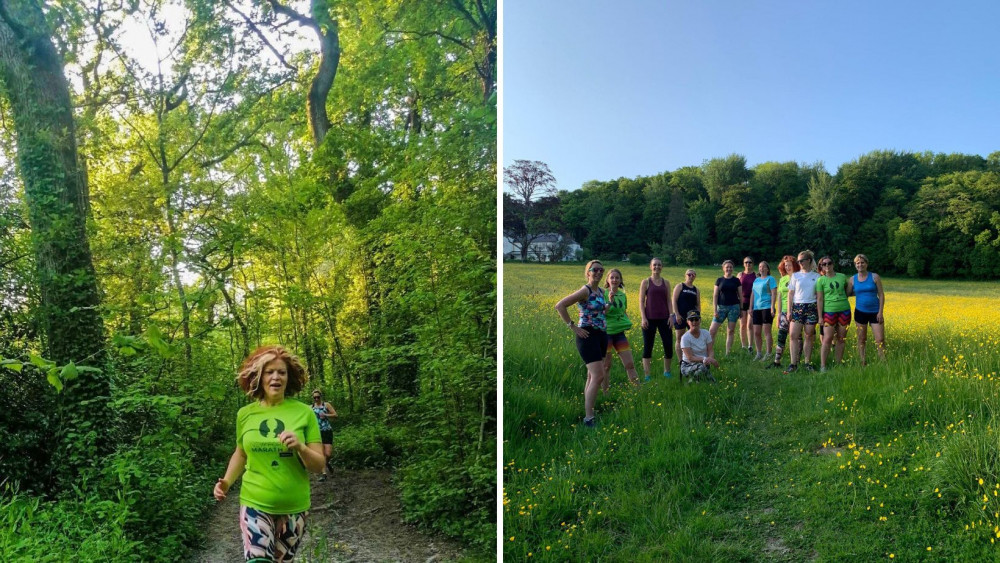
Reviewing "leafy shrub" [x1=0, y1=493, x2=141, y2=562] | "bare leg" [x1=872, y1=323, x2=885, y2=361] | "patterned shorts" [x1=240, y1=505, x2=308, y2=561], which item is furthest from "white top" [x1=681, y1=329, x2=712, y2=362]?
"leafy shrub" [x1=0, y1=493, x2=141, y2=562]

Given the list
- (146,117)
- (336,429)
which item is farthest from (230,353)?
(146,117)

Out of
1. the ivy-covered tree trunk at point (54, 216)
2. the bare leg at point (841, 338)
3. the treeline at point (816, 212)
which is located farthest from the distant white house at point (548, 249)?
the ivy-covered tree trunk at point (54, 216)

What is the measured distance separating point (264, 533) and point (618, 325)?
73.1 inches

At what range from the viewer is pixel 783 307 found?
3232mm

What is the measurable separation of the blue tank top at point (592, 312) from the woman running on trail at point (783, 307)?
0.82 metres

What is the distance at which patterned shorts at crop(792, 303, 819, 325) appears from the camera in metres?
2.83

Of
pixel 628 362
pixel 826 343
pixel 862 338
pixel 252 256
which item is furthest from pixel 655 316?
pixel 252 256

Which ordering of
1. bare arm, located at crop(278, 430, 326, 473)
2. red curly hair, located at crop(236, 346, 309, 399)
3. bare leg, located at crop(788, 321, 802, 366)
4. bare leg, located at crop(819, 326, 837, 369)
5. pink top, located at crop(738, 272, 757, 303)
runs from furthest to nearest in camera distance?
pink top, located at crop(738, 272, 757, 303) → bare leg, located at crop(788, 321, 802, 366) → bare leg, located at crop(819, 326, 837, 369) → red curly hair, located at crop(236, 346, 309, 399) → bare arm, located at crop(278, 430, 326, 473)

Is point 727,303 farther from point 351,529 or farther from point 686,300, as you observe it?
point 351,529

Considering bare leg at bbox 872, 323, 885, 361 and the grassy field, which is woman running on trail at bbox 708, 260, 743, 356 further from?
bare leg at bbox 872, 323, 885, 361

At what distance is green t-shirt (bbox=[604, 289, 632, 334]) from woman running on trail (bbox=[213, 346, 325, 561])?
64.1 inches

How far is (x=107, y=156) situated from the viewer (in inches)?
93.8

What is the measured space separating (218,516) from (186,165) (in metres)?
1.37

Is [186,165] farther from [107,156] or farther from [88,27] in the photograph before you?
[88,27]
